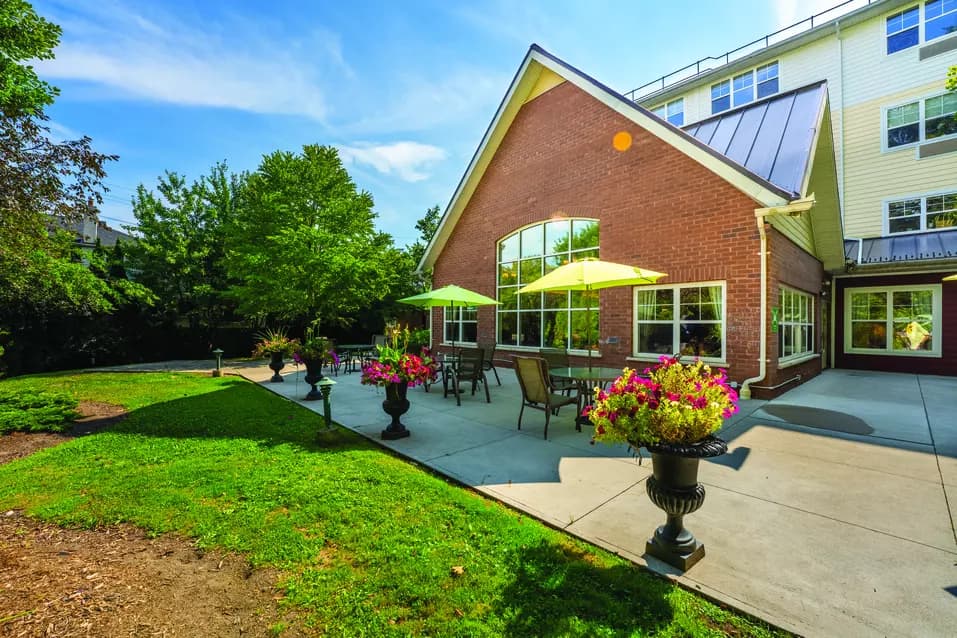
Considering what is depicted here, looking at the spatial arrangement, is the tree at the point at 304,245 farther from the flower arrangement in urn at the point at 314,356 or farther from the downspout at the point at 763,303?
the downspout at the point at 763,303

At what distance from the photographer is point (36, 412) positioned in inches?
241

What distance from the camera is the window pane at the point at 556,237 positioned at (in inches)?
415

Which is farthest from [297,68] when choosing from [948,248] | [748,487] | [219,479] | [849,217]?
[849,217]

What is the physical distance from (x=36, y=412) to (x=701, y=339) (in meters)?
11.7

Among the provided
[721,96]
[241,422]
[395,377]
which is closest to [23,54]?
[241,422]

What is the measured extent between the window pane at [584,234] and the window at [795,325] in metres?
4.12

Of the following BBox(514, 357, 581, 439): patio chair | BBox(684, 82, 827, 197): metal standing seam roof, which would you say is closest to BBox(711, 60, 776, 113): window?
BBox(684, 82, 827, 197): metal standing seam roof

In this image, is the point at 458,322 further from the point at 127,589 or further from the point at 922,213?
the point at 922,213

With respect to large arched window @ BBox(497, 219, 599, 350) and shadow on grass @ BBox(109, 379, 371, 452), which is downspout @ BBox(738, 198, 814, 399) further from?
shadow on grass @ BBox(109, 379, 371, 452)

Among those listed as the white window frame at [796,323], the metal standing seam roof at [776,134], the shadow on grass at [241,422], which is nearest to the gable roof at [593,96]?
the metal standing seam roof at [776,134]

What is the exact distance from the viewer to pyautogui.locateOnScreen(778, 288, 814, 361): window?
820 cm

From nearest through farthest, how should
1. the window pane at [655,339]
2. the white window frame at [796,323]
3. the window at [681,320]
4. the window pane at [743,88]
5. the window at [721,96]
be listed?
the window at [681,320] < the white window frame at [796,323] < the window pane at [655,339] < the window pane at [743,88] < the window at [721,96]

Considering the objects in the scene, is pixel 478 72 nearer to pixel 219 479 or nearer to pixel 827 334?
pixel 219 479

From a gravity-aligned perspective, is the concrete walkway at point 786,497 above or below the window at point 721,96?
below
